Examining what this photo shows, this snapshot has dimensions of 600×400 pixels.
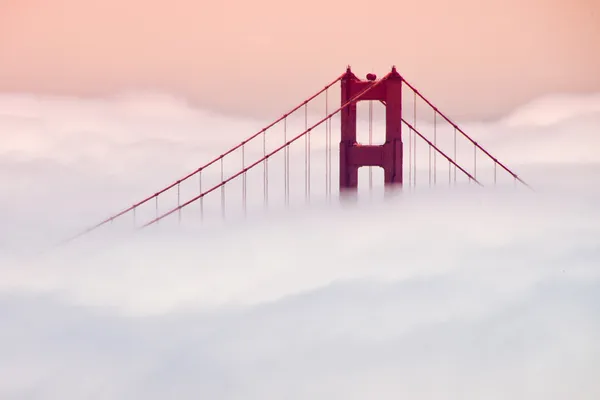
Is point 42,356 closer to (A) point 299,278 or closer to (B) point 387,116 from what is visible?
(A) point 299,278

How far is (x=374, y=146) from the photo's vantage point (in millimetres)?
→ 6105

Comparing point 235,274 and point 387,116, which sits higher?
point 387,116

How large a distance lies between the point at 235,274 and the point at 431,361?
90 centimetres

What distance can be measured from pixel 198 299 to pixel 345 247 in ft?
2.45

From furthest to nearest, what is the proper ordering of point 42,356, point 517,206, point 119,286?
point 517,206, point 119,286, point 42,356

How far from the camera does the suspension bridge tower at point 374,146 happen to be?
19.8ft

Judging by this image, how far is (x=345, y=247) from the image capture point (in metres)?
5.75

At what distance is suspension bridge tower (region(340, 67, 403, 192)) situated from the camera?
6023 mm

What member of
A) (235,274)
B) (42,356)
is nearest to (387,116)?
(235,274)


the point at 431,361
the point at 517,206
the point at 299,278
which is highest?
the point at 517,206

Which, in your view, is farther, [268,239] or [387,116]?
[387,116]

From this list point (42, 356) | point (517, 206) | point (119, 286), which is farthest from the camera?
point (517, 206)

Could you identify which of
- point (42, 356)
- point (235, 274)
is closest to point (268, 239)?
point (235, 274)

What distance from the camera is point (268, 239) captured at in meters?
5.67
